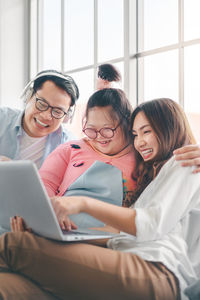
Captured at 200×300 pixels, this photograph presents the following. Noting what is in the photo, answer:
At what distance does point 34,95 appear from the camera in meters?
1.54

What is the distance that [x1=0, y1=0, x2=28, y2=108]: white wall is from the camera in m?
3.10

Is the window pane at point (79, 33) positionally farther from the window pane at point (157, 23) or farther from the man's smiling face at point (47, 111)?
the man's smiling face at point (47, 111)

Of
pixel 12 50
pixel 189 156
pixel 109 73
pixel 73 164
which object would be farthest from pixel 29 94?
pixel 12 50

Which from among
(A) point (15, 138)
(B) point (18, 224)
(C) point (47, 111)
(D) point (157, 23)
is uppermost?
(D) point (157, 23)

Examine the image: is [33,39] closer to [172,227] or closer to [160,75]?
[160,75]

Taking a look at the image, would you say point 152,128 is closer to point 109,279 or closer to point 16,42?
point 109,279

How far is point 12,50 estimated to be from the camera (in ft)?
10.3

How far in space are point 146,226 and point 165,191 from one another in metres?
0.10

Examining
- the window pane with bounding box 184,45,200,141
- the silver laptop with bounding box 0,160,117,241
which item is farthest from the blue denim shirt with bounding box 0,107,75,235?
the window pane with bounding box 184,45,200,141

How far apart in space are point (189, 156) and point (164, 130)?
0.59 ft

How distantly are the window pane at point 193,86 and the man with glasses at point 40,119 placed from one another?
30.3 inches

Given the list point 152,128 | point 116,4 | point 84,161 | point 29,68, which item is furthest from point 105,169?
point 29,68

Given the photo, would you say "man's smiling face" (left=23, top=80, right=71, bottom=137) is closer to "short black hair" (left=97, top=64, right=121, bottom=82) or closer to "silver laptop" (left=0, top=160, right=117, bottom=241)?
"short black hair" (left=97, top=64, right=121, bottom=82)

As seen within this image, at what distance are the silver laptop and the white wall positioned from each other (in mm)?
2369
